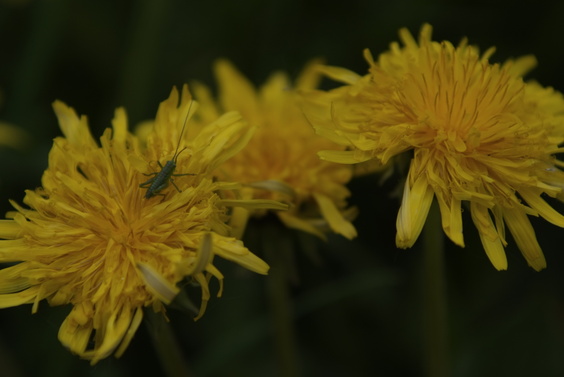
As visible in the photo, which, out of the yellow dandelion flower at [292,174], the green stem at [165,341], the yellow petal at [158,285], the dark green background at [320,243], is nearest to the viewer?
the yellow petal at [158,285]

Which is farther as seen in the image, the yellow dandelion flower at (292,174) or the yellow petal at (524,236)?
the yellow dandelion flower at (292,174)

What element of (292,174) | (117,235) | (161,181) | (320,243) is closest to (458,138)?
(292,174)

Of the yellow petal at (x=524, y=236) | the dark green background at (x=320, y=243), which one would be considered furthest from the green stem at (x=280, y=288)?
the yellow petal at (x=524, y=236)

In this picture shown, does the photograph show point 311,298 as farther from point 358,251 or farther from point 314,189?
point 314,189

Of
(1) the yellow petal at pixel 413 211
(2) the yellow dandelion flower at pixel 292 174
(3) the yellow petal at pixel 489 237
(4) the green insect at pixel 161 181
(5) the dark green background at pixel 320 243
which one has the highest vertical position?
(4) the green insect at pixel 161 181

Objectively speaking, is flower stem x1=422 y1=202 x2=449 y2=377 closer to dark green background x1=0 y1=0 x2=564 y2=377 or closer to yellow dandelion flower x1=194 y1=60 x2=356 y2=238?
yellow dandelion flower x1=194 y1=60 x2=356 y2=238

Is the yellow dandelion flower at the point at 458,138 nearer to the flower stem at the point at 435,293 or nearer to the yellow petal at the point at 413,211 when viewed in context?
the yellow petal at the point at 413,211

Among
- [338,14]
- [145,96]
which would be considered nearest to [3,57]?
[145,96]
